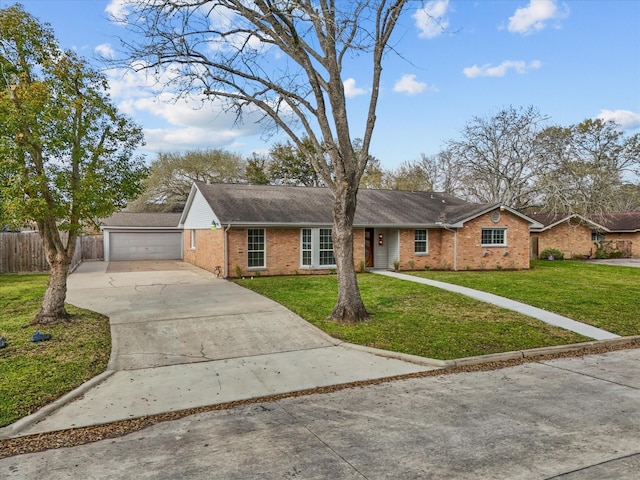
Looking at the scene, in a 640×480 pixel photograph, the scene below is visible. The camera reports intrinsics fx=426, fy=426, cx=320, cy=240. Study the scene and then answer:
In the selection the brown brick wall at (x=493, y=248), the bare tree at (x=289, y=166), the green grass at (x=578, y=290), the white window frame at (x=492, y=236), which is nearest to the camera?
the green grass at (x=578, y=290)

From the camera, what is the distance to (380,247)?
19.9m

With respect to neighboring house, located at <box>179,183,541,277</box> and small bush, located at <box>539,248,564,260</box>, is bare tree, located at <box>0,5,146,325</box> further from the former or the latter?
small bush, located at <box>539,248,564,260</box>

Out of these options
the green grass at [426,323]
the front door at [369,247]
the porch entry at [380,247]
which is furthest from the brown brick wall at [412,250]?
the green grass at [426,323]

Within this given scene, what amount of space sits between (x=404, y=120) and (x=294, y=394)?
9.80 meters

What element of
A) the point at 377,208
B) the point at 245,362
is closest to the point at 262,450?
the point at 245,362

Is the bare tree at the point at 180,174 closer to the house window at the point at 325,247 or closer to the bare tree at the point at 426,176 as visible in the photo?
the bare tree at the point at 426,176

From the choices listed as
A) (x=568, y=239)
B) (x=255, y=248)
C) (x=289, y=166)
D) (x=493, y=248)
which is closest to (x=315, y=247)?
(x=255, y=248)

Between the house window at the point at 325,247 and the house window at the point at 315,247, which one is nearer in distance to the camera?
the house window at the point at 315,247

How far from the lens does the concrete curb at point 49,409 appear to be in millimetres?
4418

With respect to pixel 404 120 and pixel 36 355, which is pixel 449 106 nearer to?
pixel 404 120

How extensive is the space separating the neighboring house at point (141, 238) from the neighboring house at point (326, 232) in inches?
230

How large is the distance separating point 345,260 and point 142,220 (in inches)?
880

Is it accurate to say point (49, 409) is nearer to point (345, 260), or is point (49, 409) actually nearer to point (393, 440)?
point (393, 440)

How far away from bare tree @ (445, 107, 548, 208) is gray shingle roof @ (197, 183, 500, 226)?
10.1 meters
